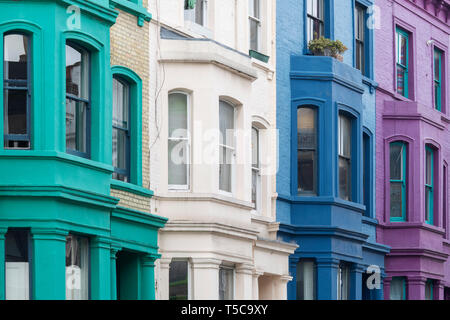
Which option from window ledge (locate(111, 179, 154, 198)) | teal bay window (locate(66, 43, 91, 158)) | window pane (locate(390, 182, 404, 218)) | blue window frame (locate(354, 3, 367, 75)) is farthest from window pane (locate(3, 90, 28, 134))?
window pane (locate(390, 182, 404, 218))

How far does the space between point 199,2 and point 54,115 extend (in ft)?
23.5

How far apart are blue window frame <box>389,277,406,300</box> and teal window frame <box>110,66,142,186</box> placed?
11788 mm

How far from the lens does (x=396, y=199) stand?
36.4 m

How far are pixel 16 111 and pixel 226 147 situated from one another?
6.24m

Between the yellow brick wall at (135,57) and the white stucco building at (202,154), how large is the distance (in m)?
0.24

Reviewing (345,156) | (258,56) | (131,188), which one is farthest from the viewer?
(345,156)

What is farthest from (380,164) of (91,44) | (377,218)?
(91,44)

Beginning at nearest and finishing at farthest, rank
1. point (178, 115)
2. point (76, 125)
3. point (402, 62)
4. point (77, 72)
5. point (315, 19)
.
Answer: point (76, 125) < point (77, 72) < point (178, 115) < point (315, 19) < point (402, 62)

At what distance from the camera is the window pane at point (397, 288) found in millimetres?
35938

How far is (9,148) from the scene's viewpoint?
22.8m

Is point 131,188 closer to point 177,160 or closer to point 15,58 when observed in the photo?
point 177,160

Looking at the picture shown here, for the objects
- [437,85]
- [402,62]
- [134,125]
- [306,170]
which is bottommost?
[306,170]

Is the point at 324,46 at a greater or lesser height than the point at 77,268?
greater

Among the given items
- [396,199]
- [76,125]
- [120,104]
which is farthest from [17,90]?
[396,199]
